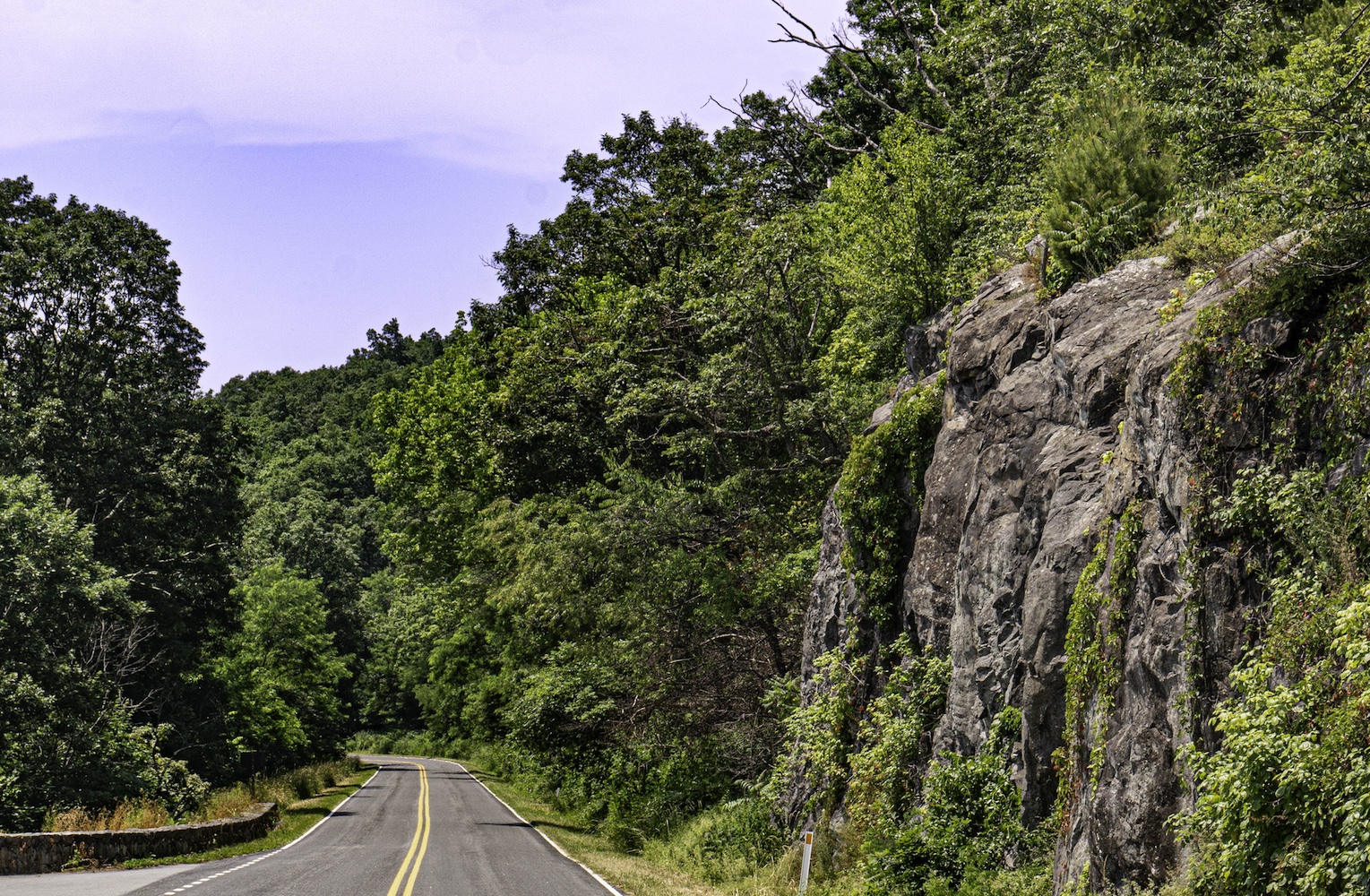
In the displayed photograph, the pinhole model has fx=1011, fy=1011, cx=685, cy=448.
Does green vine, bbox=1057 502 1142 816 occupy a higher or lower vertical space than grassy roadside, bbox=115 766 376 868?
higher

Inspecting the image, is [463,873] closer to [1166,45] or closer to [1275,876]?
[1275,876]

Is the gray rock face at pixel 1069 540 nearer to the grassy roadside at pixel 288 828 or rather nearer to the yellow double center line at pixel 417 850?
the yellow double center line at pixel 417 850

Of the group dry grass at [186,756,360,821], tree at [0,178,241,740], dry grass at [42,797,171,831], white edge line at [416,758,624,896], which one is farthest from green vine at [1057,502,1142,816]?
tree at [0,178,241,740]

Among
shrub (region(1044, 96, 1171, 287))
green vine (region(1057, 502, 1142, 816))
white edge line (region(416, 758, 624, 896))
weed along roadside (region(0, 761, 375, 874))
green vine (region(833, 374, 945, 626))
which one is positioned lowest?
white edge line (region(416, 758, 624, 896))

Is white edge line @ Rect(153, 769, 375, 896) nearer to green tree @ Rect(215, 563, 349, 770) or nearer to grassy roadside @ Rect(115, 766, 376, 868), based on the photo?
grassy roadside @ Rect(115, 766, 376, 868)

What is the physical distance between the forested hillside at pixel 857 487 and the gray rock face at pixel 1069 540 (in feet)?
0.17

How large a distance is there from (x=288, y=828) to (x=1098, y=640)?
2220 cm

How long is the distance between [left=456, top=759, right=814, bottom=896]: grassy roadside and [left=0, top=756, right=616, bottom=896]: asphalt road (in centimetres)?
49

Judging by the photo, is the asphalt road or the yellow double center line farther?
the yellow double center line

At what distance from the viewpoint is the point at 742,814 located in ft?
62.4

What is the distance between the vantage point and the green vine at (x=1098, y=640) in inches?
350

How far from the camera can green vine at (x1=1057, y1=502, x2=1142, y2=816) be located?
8.89m

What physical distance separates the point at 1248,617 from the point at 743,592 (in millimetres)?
15041

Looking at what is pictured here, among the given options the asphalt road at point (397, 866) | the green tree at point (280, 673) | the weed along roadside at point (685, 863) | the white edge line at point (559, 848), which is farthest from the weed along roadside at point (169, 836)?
the weed along roadside at point (685, 863)
